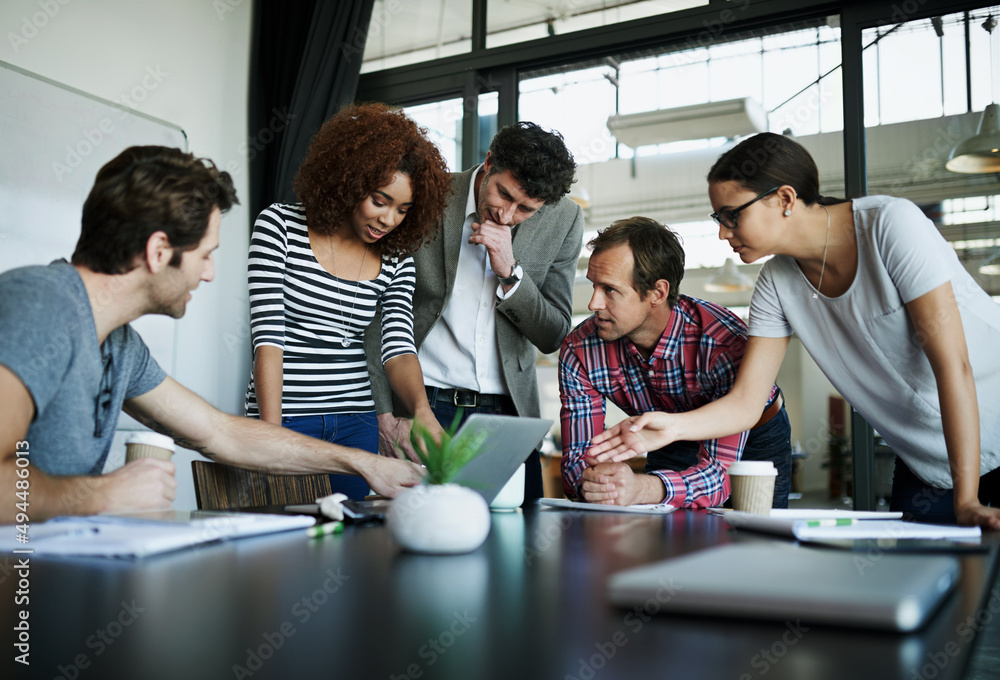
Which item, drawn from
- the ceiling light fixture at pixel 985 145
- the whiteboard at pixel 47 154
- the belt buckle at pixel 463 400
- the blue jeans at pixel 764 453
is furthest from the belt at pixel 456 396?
the ceiling light fixture at pixel 985 145

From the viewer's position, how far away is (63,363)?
112 centimetres

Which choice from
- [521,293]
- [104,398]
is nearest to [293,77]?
[521,293]

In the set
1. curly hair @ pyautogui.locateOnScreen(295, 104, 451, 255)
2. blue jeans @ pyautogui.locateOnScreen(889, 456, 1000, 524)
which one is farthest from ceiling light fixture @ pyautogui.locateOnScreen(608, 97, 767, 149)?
blue jeans @ pyautogui.locateOnScreen(889, 456, 1000, 524)

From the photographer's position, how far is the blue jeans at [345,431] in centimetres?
186

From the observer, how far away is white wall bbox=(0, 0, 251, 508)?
3209mm

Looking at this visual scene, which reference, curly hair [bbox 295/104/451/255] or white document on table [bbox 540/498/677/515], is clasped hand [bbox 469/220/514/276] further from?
white document on table [bbox 540/498/677/515]

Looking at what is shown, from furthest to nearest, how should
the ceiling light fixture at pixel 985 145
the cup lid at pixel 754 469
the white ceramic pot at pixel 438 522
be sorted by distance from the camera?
the ceiling light fixture at pixel 985 145 → the cup lid at pixel 754 469 → the white ceramic pot at pixel 438 522

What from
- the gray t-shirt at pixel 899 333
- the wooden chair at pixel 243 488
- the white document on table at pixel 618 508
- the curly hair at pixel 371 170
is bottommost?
the white document on table at pixel 618 508

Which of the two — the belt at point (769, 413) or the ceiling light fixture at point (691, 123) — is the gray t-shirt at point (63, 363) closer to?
the belt at point (769, 413)

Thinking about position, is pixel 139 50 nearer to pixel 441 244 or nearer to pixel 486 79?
pixel 486 79

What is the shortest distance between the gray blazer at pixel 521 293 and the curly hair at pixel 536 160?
24cm

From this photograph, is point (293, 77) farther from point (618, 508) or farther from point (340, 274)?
point (618, 508)

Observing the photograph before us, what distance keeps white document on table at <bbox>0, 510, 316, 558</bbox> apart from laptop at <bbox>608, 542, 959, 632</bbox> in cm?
50

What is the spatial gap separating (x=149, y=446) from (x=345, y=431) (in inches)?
30.2
